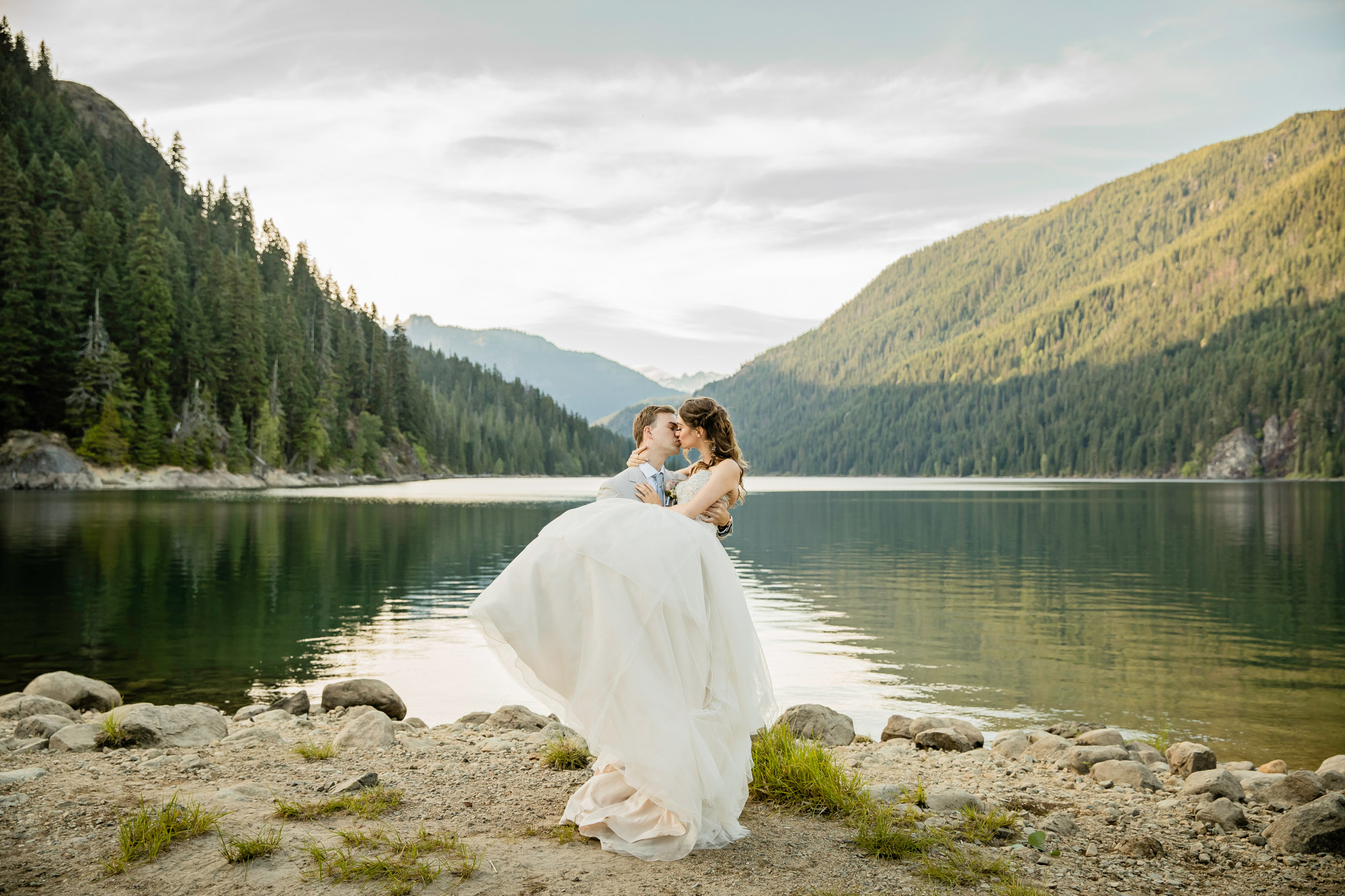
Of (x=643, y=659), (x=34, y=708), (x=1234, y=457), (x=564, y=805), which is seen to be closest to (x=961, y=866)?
(x=643, y=659)

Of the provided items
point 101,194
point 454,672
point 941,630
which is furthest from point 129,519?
point 101,194

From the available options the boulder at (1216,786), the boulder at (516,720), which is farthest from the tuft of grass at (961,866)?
the boulder at (516,720)

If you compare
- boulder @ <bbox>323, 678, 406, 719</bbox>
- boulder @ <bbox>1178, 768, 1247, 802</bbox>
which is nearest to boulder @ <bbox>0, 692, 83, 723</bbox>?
boulder @ <bbox>323, 678, 406, 719</bbox>

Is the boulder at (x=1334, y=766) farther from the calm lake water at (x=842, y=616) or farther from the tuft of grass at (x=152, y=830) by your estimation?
the tuft of grass at (x=152, y=830)

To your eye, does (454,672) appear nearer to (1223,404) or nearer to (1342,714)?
(1342,714)

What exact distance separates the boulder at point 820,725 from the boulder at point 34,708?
9.02 meters

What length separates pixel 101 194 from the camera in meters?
91.7

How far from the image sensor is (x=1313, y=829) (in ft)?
20.5

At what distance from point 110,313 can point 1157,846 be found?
3793 inches

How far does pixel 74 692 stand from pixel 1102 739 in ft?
45.4

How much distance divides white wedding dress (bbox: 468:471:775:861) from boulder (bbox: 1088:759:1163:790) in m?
4.55

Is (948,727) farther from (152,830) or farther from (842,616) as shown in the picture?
(842,616)

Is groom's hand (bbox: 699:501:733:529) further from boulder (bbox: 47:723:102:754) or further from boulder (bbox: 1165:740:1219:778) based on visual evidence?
boulder (bbox: 47:723:102:754)

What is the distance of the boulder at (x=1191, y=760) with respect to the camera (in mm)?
9414
